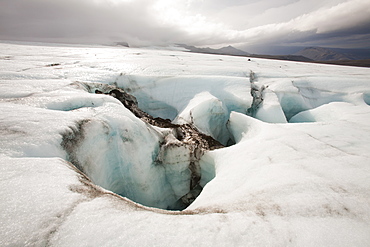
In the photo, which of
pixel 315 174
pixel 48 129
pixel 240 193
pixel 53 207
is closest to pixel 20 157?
pixel 48 129

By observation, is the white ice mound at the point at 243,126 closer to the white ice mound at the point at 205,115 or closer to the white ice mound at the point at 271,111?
the white ice mound at the point at 205,115

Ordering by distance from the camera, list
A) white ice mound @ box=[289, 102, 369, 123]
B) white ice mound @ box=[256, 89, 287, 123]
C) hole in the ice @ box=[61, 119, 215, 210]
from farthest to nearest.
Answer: white ice mound @ box=[256, 89, 287, 123]
white ice mound @ box=[289, 102, 369, 123]
hole in the ice @ box=[61, 119, 215, 210]

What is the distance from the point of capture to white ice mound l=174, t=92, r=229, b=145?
457 centimetres

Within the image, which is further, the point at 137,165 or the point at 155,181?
the point at 155,181


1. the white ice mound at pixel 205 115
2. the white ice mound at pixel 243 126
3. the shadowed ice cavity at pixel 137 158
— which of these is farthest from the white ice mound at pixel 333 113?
the shadowed ice cavity at pixel 137 158

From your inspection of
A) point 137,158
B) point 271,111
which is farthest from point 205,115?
point 137,158

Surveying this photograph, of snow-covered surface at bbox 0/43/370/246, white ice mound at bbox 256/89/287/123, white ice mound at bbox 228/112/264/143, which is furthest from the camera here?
white ice mound at bbox 256/89/287/123

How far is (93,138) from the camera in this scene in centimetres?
241

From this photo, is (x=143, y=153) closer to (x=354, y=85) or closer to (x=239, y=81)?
(x=239, y=81)

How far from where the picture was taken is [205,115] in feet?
15.6

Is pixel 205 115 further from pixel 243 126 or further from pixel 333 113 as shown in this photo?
pixel 333 113

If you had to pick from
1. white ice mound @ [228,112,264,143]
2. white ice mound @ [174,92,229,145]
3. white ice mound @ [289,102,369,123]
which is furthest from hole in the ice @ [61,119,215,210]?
white ice mound @ [289,102,369,123]

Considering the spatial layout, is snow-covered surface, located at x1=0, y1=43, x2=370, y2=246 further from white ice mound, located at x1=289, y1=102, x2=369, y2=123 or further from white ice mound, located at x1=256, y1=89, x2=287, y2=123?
white ice mound, located at x1=256, y1=89, x2=287, y2=123

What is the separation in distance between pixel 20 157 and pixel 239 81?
244 inches
